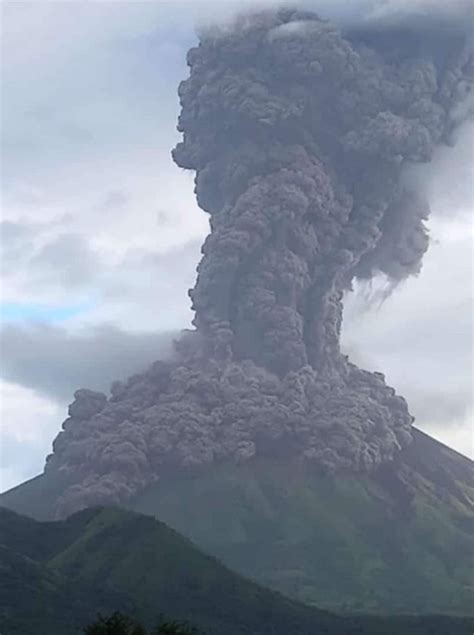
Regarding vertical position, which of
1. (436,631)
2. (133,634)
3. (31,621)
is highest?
(436,631)

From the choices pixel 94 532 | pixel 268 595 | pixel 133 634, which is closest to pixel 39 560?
pixel 94 532

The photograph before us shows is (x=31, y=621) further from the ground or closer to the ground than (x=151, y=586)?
closer to the ground

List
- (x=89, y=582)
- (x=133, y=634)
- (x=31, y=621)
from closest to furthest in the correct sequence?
1. (x=133, y=634)
2. (x=31, y=621)
3. (x=89, y=582)

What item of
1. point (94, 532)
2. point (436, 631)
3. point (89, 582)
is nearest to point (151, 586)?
point (89, 582)

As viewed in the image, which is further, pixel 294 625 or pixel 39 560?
pixel 39 560

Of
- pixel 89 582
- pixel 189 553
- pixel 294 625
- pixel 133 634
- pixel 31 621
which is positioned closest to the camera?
pixel 133 634

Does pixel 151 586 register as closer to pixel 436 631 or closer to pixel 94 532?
pixel 94 532

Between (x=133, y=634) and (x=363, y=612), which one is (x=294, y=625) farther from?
(x=133, y=634)
